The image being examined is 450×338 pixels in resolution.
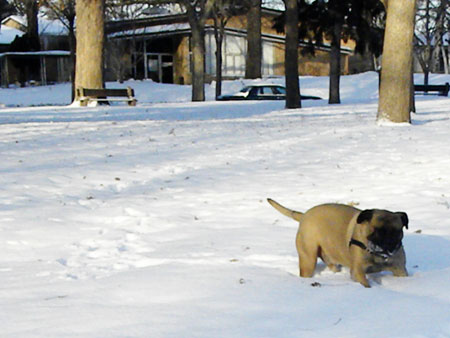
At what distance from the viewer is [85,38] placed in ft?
71.4

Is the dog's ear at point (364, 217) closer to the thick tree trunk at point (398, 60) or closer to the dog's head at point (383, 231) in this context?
the dog's head at point (383, 231)

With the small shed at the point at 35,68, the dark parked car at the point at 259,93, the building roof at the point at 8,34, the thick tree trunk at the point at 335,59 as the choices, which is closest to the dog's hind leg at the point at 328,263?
the thick tree trunk at the point at 335,59

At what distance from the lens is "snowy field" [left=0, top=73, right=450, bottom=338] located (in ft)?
10.6

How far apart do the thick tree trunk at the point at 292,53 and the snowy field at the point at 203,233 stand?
9591 mm

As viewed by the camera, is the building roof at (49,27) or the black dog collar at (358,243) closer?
the black dog collar at (358,243)

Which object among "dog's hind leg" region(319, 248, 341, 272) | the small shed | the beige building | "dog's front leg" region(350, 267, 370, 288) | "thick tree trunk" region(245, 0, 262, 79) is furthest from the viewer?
the small shed

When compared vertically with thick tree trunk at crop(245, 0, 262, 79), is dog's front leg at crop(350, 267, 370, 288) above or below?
below

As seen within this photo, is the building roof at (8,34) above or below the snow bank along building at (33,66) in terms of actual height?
above

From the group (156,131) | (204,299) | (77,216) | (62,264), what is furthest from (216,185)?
(156,131)

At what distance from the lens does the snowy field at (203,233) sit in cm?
322

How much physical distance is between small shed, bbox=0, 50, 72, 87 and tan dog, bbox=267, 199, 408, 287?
42366 millimetres

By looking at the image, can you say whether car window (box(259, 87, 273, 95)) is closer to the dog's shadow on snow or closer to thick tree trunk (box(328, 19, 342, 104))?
thick tree trunk (box(328, 19, 342, 104))

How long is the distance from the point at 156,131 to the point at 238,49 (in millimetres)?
33906

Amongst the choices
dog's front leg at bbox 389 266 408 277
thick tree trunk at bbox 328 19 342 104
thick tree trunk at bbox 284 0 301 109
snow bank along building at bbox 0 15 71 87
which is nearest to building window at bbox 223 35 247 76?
snow bank along building at bbox 0 15 71 87
